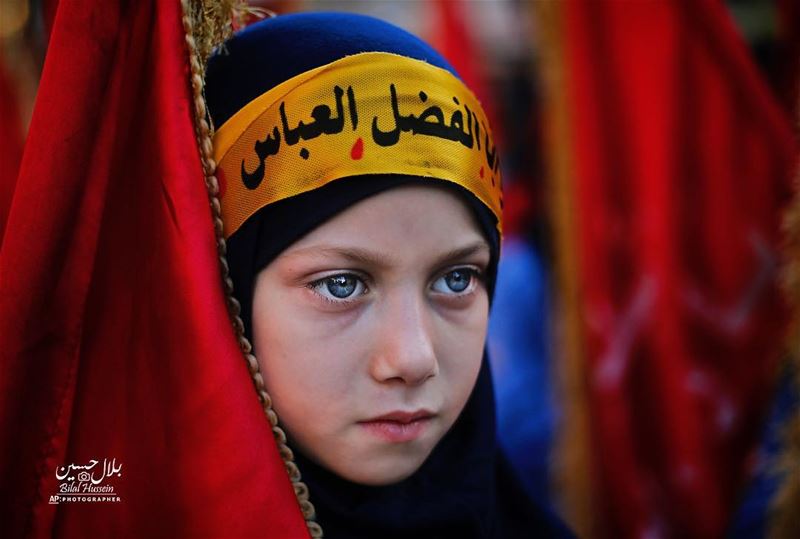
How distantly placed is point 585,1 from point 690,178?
666 mm

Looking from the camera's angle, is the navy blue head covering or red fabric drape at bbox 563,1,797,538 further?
red fabric drape at bbox 563,1,797,538

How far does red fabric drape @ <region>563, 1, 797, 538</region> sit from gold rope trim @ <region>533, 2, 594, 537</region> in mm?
30

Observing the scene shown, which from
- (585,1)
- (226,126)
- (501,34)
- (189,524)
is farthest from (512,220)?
(189,524)

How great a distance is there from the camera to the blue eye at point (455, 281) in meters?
1.21

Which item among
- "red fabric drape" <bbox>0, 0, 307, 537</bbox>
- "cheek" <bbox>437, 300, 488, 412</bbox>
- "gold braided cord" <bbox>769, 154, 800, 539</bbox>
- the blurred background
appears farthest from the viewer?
the blurred background

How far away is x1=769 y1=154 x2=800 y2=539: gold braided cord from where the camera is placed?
1.78 meters

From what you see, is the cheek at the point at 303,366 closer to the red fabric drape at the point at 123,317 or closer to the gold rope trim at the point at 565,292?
the red fabric drape at the point at 123,317

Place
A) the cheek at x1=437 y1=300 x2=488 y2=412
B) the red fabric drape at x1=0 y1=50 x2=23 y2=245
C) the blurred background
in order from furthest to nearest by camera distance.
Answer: the red fabric drape at x1=0 y1=50 x2=23 y2=245
the blurred background
the cheek at x1=437 y1=300 x2=488 y2=412

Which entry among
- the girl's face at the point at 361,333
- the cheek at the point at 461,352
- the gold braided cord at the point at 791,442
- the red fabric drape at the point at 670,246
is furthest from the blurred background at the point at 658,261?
the girl's face at the point at 361,333

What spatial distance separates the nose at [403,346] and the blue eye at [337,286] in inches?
2.1

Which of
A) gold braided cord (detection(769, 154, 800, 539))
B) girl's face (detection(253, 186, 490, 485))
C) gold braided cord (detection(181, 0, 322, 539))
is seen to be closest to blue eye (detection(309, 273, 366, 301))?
girl's face (detection(253, 186, 490, 485))

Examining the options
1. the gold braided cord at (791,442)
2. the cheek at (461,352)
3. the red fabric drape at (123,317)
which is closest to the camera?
the red fabric drape at (123,317)

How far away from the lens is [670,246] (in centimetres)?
253

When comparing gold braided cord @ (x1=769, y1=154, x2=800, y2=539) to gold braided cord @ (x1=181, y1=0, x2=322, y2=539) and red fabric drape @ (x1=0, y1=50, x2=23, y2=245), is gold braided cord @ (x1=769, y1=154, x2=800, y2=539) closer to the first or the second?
gold braided cord @ (x1=181, y1=0, x2=322, y2=539)
